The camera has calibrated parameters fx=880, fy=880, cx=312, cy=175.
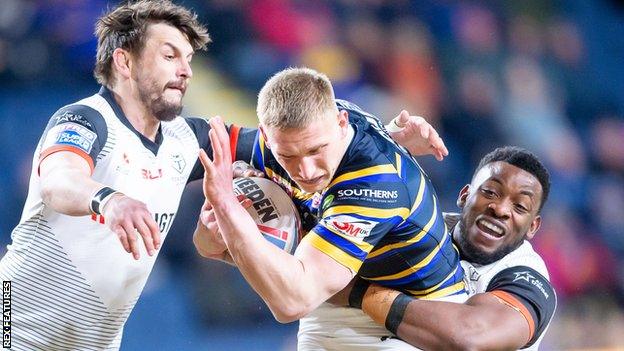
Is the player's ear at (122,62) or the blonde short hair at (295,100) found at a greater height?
the player's ear at (122,62)

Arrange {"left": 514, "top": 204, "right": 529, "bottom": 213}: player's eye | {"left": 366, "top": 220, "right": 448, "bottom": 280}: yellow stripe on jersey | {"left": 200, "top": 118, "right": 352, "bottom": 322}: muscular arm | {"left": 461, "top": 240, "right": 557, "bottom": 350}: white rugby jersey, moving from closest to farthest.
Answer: {"left": 200, "top": 118, "right": 352, "bottom": 322}: muscular arm, {"left": 366, "top": 220, "right": 448, "bottom": 280}: yellow stripe on jersey, {"left": 461, "top": 240, "right": 557, "bottom": 350}: white rugby jersey, {"left": 514, "top": 204, "right": 529, "bottom": 213}: player's eye

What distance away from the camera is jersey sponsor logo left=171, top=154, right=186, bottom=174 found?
3.48 metres

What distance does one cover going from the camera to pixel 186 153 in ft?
11.7

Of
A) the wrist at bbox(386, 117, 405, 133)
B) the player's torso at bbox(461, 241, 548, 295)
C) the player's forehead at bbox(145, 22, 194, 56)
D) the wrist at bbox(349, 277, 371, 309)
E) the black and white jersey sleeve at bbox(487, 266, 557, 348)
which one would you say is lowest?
the black and white jersey sleeve at bbox(487, 266, 557, 348)

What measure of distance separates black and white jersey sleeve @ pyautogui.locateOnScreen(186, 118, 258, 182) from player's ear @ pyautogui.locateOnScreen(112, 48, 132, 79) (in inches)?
14.0

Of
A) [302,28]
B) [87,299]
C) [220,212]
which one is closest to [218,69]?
[302,28]

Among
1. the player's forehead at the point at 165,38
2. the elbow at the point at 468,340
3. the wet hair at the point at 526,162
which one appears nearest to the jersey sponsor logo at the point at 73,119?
the player's forehead at the point at 165,38

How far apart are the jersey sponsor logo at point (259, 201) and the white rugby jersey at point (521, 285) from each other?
0.92m

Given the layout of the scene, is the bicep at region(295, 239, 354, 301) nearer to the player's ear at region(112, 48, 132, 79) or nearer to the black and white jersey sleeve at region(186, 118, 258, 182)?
the black and white jersey sleeve at region(186, 118, 258, 182)

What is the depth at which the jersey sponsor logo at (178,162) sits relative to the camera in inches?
137

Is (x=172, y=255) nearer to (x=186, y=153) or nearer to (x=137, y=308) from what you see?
(x=137, y=308)

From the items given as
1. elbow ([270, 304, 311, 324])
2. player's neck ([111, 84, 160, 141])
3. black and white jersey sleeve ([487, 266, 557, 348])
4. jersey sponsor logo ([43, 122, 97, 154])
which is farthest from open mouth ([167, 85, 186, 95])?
black and white jersey sleeve ([487, 266, 557, 348])

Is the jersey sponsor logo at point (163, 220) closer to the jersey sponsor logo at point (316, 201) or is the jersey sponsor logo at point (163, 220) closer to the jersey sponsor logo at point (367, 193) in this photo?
the jersey sponsor logo at point (316, 201)

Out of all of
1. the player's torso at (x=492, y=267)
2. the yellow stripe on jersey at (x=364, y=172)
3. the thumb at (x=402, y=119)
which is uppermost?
the thumb at (x=402, y=119)
